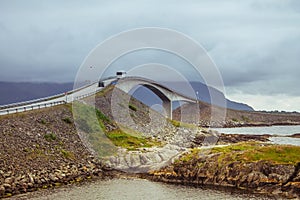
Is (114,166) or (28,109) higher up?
(28,109)

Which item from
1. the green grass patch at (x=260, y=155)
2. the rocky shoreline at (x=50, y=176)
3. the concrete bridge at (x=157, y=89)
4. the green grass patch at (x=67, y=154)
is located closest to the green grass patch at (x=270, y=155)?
the green grass patch at (x=260, y=155)

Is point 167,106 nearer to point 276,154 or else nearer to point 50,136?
point 50,136

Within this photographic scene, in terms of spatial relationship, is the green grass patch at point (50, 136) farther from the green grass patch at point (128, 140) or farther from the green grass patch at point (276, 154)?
the green grass patch at point (276, 154)

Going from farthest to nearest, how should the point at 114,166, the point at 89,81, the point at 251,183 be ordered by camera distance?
the point at 89,81
the point at 114,166
the point at 251,183

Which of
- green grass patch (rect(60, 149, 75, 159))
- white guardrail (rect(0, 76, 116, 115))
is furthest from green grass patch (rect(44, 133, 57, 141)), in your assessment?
white guardrail (rect(0, 76, 116, 115))

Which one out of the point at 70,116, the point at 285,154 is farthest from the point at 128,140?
the point at 285,154

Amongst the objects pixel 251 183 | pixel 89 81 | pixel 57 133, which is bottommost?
pixel 251 183

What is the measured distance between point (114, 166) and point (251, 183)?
1881 centimetres

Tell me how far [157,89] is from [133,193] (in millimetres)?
78472

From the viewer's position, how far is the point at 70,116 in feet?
226

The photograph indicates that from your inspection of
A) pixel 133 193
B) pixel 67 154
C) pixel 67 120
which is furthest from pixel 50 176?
pixel 67 120

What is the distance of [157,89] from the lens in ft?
396

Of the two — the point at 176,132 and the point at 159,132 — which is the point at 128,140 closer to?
the point at 159,132

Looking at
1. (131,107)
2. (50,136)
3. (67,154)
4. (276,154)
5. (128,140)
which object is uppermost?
(131,107)
